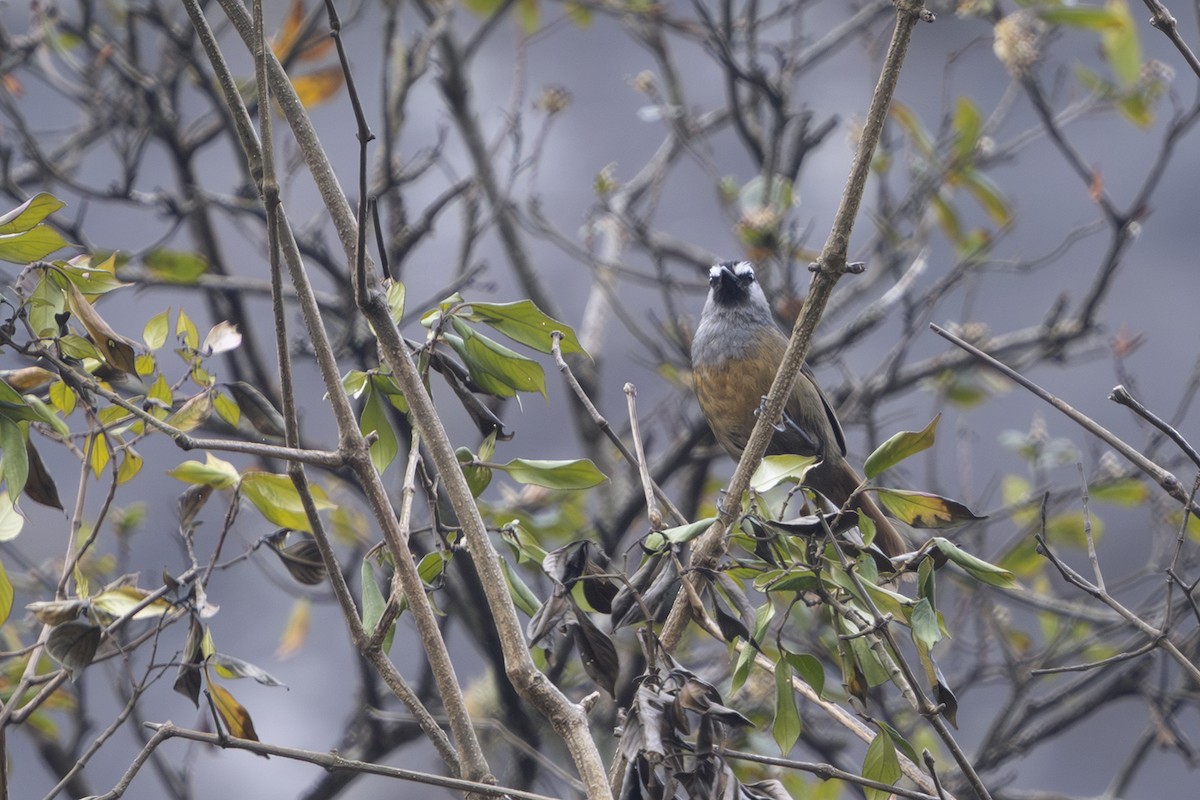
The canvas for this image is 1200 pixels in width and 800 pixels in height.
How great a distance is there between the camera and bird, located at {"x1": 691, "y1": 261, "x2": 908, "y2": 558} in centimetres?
407

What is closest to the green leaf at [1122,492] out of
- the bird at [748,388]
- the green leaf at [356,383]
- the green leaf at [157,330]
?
the bird at [748,388]

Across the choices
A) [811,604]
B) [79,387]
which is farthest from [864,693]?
[79,387]

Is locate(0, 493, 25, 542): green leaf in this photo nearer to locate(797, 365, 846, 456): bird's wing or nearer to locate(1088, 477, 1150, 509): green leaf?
locate(797, 365, 846, 456): bird's wing

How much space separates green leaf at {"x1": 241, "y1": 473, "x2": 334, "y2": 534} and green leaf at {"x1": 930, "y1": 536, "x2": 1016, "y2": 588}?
0.87 m

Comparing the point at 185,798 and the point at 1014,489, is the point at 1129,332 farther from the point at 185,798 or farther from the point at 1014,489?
the point at 185,798

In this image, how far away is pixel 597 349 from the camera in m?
5.76

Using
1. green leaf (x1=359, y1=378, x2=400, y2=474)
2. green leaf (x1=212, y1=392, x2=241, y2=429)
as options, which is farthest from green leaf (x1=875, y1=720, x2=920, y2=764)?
green leaf (x1=212, y1=392, x2=241, y2=429)

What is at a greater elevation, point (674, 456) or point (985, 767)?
point (674, 456)

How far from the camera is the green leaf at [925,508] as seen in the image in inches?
63.8

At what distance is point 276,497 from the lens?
1.87 m

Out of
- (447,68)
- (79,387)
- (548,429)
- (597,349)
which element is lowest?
(548,429)

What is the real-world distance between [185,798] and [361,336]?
62.4 inches

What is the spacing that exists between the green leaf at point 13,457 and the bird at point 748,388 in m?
2.62

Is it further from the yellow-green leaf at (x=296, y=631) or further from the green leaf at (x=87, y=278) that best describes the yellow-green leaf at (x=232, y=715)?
the yellow-green leaf at (x=296, y=631)
